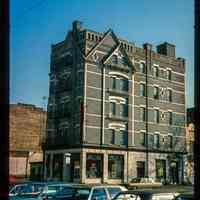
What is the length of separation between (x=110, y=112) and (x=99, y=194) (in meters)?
36.1

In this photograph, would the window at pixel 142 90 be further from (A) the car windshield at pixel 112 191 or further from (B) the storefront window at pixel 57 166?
(A) the car windshield at pixel 112 191

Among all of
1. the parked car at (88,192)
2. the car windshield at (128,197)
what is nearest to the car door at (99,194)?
the parked car at (88,192)

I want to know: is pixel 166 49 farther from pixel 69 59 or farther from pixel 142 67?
pixel 69 59

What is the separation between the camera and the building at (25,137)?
67.5 meters

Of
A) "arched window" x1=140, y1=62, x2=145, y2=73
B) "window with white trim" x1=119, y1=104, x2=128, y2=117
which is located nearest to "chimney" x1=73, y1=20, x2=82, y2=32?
"arched window" x1=140, y1=62, x2=145, y2=73

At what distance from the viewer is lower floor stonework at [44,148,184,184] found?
5134 centimetres

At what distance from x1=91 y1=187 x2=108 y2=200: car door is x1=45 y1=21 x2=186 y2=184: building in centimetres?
3091

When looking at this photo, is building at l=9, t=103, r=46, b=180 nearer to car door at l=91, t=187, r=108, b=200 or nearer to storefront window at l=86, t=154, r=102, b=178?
storefront window at l=86, t=154, r=102, b=178

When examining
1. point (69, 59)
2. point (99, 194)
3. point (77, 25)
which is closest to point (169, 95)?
point (69, 59)

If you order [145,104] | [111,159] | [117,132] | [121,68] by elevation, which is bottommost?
[111,159]

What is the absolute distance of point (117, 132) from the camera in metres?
54.7

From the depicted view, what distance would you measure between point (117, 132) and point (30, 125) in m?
23.0
